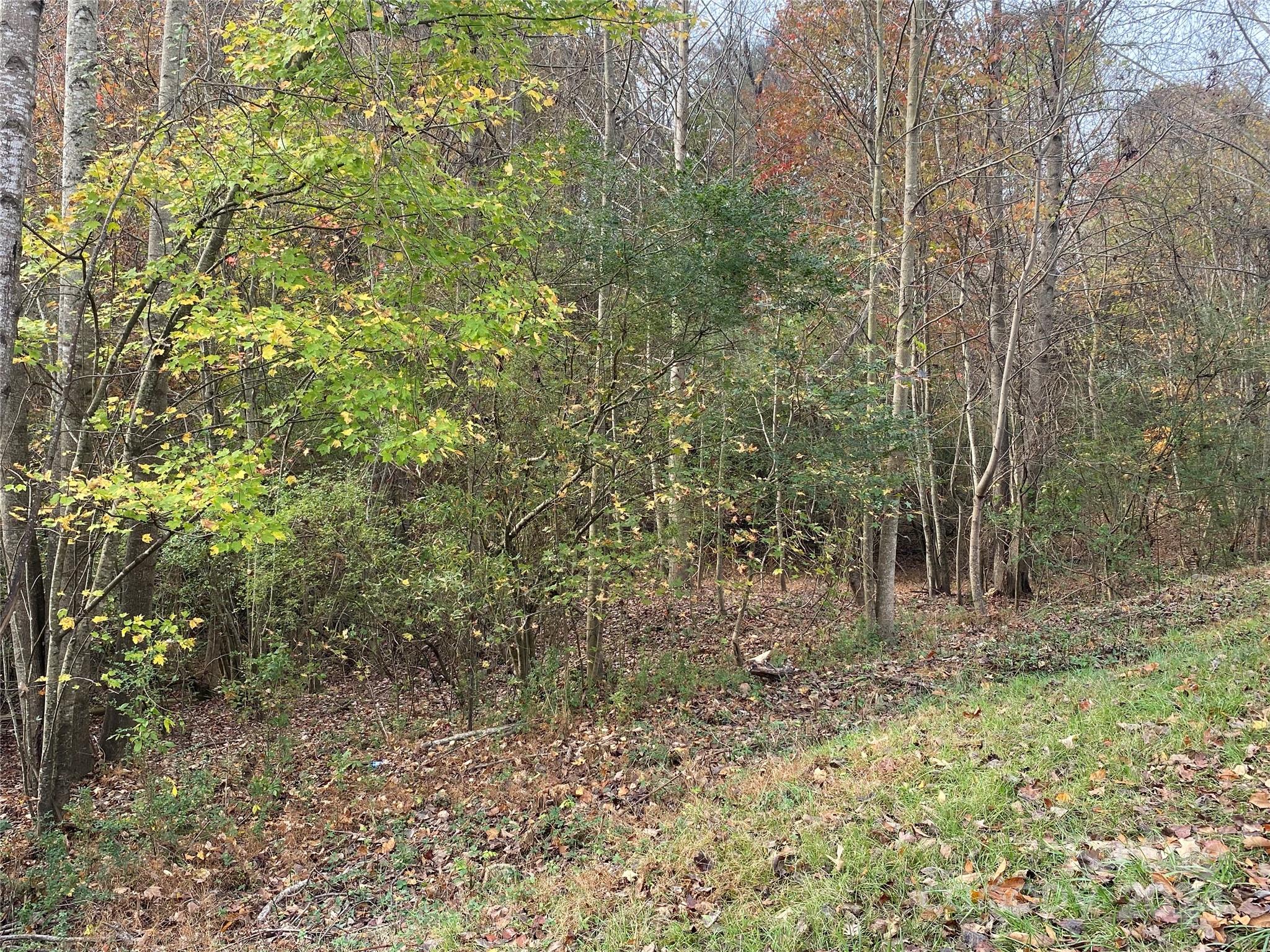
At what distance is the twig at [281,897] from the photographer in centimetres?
543

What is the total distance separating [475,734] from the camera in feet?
27.2

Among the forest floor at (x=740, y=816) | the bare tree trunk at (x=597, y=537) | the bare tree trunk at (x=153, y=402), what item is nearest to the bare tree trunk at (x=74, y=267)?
the bare tree trunk at (x=153, y=402)

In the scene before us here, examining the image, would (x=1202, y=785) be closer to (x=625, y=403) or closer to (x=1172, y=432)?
(x=625, y=403)

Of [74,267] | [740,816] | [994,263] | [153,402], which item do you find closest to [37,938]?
[153,402]

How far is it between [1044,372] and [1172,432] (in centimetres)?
233

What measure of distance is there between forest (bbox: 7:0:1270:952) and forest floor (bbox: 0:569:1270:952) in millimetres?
41

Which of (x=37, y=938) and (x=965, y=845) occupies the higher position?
(x=965, y=845)

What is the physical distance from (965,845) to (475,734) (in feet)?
18.3

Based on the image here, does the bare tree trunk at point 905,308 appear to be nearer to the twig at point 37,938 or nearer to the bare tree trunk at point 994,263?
the bare tree trunk at point 994,263

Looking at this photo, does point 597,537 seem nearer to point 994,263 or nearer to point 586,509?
point 586,509

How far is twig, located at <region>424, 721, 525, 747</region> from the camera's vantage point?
8242 millimetres

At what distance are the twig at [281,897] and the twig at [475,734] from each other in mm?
2408

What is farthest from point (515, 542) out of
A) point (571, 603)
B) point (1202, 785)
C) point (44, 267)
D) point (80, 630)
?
point (1202, 785)

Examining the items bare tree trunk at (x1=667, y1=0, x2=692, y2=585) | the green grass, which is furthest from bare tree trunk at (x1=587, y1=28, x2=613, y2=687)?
the green grass
